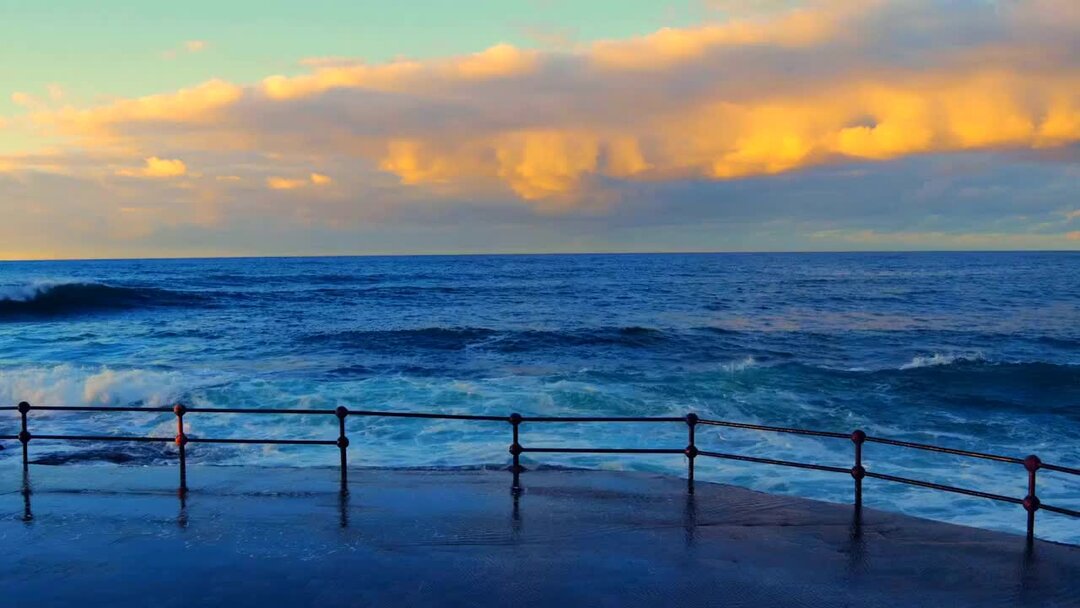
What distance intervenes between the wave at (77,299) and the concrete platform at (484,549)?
46.7 metres

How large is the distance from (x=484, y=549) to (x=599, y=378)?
1756 centimetres

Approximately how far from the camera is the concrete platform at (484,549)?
224 inches

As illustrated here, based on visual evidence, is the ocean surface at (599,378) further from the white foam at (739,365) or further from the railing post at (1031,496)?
the railing post at (1031,496)

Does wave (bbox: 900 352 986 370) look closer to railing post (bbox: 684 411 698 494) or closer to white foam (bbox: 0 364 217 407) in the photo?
railing post (bbox: 684 411 698 494)

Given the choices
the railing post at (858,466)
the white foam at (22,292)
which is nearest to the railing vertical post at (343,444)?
the railing post at (858,466)

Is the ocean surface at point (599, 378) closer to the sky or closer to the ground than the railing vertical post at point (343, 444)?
closer to the ground

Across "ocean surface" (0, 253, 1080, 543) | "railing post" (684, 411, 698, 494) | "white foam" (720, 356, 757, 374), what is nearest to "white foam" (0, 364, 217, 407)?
"ocean surface" (0, 253, 1080, 543)

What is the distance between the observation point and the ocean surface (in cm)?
1333

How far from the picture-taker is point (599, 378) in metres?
24.0

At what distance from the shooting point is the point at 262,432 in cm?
1540

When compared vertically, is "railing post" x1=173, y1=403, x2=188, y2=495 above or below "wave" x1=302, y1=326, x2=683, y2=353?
above

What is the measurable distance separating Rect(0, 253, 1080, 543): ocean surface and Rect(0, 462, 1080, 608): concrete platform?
4180 mm

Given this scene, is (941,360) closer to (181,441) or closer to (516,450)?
(516,450)

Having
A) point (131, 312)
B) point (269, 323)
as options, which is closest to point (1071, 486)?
point (269, 323)
